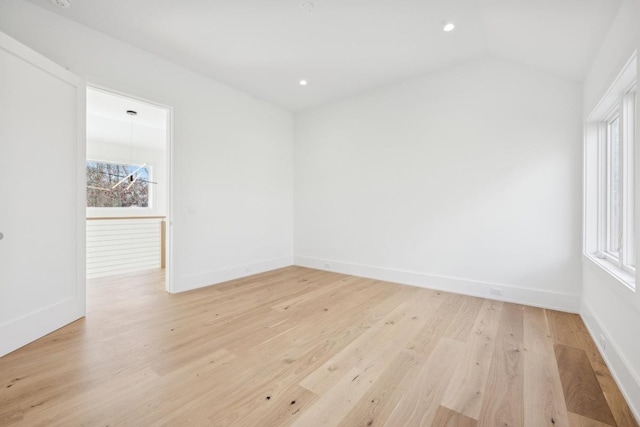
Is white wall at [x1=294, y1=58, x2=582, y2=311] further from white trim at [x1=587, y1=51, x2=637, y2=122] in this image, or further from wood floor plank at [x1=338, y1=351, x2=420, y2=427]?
wood floor plank at [x1=338, y1=351, x2=420, y2=427]

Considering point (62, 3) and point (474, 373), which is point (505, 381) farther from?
point (62, 3)

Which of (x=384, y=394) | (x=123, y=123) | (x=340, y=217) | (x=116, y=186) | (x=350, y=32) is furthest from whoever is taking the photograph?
(x=116, y=186)

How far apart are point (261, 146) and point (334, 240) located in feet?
6.52

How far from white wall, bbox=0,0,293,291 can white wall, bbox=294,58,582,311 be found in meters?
0.79

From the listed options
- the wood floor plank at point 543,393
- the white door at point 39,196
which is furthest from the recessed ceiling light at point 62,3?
the wood floor plank at point 543,393

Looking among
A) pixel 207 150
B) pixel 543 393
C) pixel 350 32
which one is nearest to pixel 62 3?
pixel 207 150

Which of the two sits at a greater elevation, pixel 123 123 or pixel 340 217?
pixel 123 123

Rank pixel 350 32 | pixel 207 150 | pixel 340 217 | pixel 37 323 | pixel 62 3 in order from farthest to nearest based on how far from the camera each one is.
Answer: pixel 340 217 < pixel 207 150 < pixel 350 32 < pixel 62 3 < pixel 37 323

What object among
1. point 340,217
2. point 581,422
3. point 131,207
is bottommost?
point 581,422

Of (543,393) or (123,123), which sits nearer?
(543,393)

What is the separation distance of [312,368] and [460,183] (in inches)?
112

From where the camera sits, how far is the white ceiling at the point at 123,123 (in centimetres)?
477

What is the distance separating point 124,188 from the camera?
6.45 metres

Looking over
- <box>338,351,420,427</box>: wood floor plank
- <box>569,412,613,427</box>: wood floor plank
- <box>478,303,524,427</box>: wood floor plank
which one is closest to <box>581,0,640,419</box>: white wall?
<box>569,412,613,427</box>: wood floor plank
